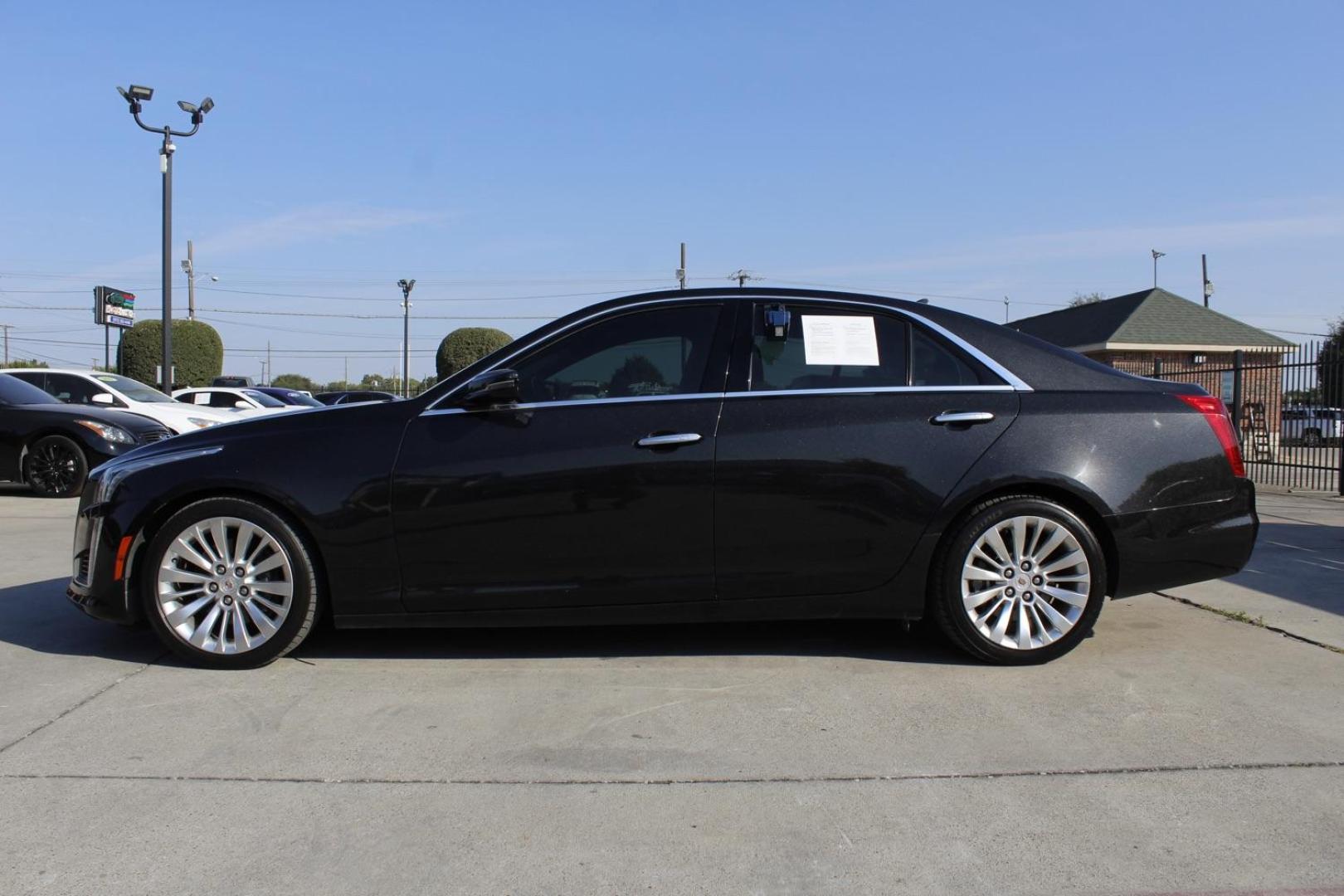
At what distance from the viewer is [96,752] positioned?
11.2ft

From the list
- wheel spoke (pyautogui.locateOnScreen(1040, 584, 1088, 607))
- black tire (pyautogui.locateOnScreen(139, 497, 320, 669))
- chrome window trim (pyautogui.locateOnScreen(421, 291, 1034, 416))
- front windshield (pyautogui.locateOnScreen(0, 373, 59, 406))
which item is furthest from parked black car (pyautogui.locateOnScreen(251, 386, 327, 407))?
wheel spoke (pyautogui.locateOnScreen(1040, 584, 1088, 607))

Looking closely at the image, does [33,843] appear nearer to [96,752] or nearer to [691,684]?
[96,752]

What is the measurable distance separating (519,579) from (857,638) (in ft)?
5.61

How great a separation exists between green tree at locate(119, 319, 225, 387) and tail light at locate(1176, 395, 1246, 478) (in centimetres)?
3239

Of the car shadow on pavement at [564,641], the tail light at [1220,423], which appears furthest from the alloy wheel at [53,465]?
the tail light at [1220,423]

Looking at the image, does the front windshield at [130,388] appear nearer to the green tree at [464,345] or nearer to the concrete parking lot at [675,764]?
the concrete parking lot at [675,764]

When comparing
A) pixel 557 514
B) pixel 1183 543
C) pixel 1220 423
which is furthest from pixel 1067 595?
pixel 557 514

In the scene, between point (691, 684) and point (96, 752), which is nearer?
point (96, 752)

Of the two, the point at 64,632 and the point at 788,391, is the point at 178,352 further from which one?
the point at 788,391

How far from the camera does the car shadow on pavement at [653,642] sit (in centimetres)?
455

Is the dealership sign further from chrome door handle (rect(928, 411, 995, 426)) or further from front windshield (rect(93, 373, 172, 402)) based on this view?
chrome door handle (rect(928, 411, 995, 426))

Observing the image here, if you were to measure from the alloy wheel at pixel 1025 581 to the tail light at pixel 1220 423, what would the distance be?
0.87 m

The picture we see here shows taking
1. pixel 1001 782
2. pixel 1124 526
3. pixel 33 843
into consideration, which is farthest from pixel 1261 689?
pixel 33 843

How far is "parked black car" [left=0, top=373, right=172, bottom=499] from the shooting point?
1106cm
